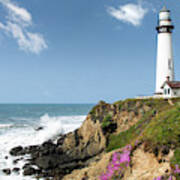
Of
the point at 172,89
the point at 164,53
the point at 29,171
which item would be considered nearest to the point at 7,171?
the point at 29,171

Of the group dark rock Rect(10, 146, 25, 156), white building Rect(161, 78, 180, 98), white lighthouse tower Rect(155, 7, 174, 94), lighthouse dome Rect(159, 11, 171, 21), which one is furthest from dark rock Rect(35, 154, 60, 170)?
lighthouse dome Rect(159, 11, 171, 21)

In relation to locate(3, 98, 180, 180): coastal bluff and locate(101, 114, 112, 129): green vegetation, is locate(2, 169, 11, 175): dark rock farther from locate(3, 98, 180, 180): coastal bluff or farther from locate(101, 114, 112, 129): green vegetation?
locate(101, 114, 112, 129): green vegetation

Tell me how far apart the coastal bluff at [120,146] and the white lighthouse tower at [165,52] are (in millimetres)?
6510

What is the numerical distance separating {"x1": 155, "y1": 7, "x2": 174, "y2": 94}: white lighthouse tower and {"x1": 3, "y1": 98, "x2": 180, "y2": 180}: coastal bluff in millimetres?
6510

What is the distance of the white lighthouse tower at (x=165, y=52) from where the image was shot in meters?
31.1

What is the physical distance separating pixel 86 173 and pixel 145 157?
5.45 meters

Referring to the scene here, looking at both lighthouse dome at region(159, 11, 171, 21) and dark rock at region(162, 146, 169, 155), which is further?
lighthouse dome at region(159, 11, 171, 21)

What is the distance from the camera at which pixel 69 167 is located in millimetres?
22172

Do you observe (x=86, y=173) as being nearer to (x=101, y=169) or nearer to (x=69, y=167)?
(x=101, y=169)

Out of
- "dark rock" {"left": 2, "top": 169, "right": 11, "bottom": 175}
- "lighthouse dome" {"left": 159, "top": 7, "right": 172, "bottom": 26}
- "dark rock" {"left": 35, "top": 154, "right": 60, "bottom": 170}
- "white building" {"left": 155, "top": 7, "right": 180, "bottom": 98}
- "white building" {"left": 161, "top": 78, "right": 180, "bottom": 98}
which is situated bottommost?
"dark rock" {"left": 2, "top": 169, "right": 11, "bottom": 175}

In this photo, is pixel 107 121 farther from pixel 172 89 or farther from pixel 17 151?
pixel 17 151

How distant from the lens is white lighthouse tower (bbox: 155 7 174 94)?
31062 millimetres

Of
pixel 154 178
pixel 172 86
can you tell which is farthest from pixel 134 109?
pixel 154 178

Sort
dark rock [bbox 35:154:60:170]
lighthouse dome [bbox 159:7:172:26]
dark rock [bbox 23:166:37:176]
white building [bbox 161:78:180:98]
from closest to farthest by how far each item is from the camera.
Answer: dark rock [bbox 23:166:37:176], dark rock [bbox 35:154:60:170], white building [bbox 161:78:180:98], lighthouse dome [bbox 159:7:172:26]
